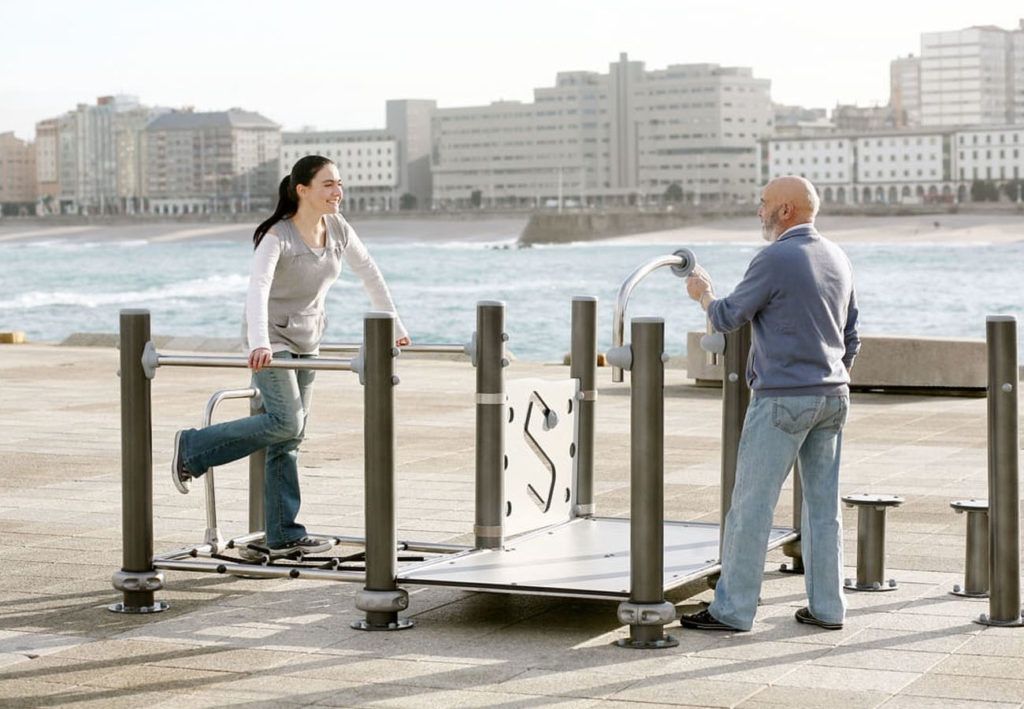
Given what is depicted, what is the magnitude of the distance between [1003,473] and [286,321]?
277 centimetres

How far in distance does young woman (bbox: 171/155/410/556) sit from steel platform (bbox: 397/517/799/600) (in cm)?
84

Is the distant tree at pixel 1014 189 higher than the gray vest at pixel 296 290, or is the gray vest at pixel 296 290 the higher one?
the distant tree at pixel 1014 189

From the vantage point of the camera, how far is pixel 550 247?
469 feet

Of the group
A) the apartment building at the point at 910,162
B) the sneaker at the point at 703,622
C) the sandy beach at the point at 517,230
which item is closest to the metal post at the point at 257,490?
the sneaker at the point at 703,622

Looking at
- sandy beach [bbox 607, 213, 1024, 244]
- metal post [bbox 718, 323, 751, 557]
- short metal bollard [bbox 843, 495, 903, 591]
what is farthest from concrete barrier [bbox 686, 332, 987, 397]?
sandy beach [bbox 607, 213, 1024, 244]

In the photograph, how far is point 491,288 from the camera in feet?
270

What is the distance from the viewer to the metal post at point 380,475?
20.5ft

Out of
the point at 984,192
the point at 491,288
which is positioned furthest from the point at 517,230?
the point at 491,288

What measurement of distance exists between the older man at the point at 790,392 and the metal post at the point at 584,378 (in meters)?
1.26

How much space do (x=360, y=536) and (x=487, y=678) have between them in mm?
2357

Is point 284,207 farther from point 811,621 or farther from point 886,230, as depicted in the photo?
point 886,230

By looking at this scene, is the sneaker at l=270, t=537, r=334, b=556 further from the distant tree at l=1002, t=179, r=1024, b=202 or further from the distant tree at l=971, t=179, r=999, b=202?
the distant tree at l=1002, t=179, r=1024, b=202

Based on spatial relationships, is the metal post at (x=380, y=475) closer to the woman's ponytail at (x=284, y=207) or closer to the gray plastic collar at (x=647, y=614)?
the gray plastic collar at (x=647, y=614)

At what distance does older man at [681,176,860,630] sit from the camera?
20.4 feet
